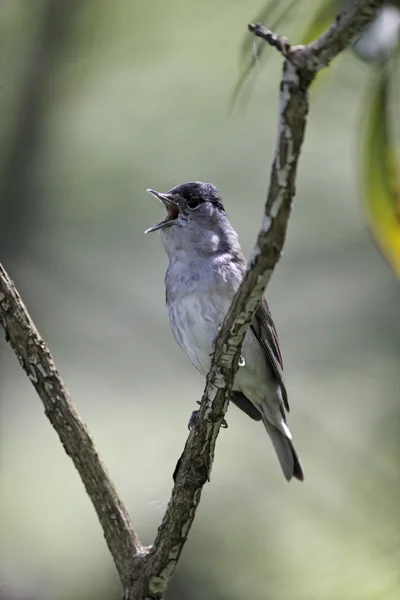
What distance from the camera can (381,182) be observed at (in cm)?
215

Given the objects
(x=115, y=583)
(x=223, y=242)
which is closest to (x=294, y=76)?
(x=223, y=242)

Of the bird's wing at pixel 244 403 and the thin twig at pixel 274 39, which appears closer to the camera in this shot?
the thin twig at pixel 274 39

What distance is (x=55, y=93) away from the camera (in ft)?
21.4

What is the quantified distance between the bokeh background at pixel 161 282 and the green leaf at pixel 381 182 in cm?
311

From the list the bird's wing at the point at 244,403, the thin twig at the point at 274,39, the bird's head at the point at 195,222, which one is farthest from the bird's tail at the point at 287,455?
the thin twig at the point at 274,39

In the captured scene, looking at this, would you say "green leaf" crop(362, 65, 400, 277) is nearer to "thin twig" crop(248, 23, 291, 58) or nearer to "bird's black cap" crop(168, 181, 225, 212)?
"thin twig" crop(248, 23, 291, 58)

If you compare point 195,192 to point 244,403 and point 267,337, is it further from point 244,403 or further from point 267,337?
point 244,403

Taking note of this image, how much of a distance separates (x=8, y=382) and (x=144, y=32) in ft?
9.31

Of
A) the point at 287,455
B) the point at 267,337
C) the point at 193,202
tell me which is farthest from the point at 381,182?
the point at 287,455

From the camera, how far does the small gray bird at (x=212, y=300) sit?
339 centimetres

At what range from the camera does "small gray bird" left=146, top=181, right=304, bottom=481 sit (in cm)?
339

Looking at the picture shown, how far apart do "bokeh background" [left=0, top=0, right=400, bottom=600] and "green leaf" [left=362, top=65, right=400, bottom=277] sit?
311 centimetres

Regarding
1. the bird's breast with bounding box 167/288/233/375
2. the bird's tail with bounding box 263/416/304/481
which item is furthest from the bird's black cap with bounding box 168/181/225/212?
the bird's tail with bounding box 263/416/304/481

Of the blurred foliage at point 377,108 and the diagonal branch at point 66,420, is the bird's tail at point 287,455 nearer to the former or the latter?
the diagonal branch at point 66,420
